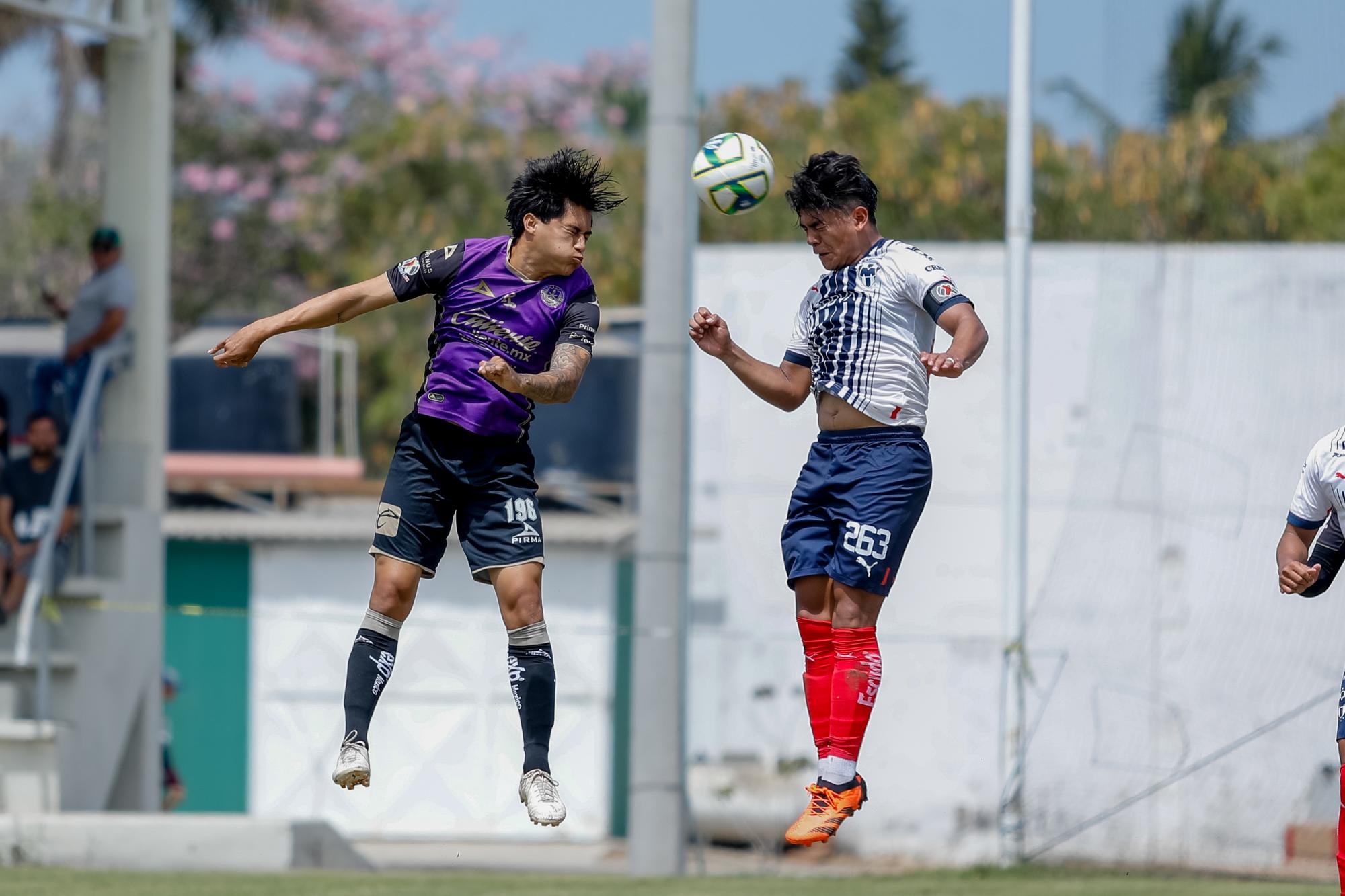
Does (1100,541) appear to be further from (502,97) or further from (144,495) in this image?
(502,97)

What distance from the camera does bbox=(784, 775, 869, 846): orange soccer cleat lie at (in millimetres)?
6941

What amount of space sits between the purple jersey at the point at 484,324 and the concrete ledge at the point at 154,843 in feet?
21.1

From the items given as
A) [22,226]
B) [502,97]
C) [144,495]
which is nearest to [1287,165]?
[502,97]

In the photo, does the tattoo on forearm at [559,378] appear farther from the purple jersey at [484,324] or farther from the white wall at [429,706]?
the white wall at [429,706]

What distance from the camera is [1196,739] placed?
44.9 ft

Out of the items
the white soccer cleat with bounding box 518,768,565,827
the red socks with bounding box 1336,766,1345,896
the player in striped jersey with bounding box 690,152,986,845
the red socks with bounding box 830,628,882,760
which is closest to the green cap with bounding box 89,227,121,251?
the player in striped jersey with bounding box 690,152,986,845

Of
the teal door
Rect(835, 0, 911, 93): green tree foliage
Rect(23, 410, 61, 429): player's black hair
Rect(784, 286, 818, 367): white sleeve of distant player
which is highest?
Rect(835, 0, 911, 93): green tree foliage

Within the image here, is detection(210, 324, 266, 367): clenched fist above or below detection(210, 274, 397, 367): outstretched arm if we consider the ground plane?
below

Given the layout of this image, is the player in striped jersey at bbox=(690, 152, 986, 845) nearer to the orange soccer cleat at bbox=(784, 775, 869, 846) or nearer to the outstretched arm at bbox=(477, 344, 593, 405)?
the orange soccer cleat at bbox=(784, 775, 869, 846)

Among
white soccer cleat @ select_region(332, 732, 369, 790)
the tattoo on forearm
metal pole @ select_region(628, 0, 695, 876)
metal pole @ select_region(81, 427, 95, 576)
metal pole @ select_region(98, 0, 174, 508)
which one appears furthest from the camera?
metal pole @ select_region(98, 0, 174, 508)

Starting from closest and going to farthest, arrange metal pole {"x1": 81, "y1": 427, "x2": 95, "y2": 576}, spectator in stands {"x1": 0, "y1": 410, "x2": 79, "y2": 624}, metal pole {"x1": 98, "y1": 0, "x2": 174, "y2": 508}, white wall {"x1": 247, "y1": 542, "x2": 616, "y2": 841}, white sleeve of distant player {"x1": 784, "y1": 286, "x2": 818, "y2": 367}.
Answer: white sleeve of distant player {"x1": 784, "y1": 286, "x2": 818, "y2": 367}, spectator in stands {"x1": 0, "y1": 410, "x2": 79, "y2": 624}, metal pole {"x1": 81, "y1": 427, "x2": 95, "y2": 576}, metal pole {"x1": 98, "y1": 0, "x2": 174, "y2": 508}, white wall {"x1": 247, "y1": 542, "x2": 616, "y2": 841}

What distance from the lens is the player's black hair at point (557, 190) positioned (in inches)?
280

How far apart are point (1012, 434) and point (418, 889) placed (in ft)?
18.6

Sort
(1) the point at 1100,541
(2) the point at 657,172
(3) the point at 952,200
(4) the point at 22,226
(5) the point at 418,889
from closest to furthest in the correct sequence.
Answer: (5) the point at 418,889
(2) the point at 657,172
(1) the point at 1100,541
(3) the point at 952,200
(4) the point at 22,226
